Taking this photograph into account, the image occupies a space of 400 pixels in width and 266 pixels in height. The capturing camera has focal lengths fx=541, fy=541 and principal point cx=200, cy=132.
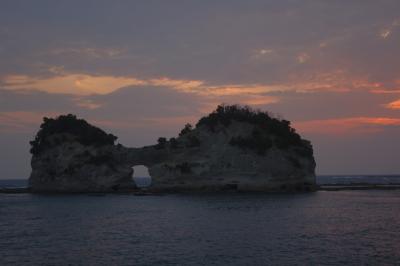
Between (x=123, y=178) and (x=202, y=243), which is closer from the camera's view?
(x=202, y=243)

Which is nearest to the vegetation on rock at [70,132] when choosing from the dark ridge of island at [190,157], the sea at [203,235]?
the dark ridge of island at [190,157]

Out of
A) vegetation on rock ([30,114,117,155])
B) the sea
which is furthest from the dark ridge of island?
the sea

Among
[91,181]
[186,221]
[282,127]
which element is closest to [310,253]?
[186,221]

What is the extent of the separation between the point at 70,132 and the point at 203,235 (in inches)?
2967

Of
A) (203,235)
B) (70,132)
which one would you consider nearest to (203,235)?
(203,235)

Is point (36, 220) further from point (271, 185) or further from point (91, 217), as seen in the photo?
point (271, 185)

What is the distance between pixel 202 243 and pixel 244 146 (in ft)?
204

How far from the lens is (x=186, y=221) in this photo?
179 ft

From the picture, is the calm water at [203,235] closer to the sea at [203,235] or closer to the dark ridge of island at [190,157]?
the sea at [203,235]

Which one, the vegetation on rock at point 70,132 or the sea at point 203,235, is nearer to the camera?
the sea at point 203,235

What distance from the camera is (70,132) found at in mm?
113562

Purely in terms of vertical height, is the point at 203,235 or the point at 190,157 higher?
the point at 190,157

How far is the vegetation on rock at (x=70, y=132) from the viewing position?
112 m

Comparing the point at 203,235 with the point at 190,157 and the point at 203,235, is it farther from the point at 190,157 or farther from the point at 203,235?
the point at 190,157
